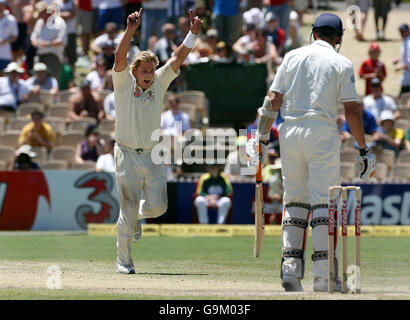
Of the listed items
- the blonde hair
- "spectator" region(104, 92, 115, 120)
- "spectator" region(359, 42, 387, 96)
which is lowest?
"spectator" region(104, 92, 115, 120)

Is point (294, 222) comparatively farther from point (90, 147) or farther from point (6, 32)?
point (6, 32)

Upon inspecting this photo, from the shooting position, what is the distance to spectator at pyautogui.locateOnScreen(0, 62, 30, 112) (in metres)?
21.1

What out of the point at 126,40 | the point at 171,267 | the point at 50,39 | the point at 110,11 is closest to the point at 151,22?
the point at 110,11

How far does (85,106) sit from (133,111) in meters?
10.6

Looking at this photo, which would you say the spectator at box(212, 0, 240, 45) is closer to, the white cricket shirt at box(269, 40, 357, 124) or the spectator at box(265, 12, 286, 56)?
the spectator at box(265, 12, 286, 56)

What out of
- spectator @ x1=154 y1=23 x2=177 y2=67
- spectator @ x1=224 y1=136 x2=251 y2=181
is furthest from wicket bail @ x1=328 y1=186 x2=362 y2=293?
spectator @ x1=154 y1=23 x2=177 y2=67

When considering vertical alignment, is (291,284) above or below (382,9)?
below

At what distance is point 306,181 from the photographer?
29.6 ft

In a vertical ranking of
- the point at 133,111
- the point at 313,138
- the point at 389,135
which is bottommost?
the point at 389,135

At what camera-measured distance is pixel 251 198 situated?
18203mm

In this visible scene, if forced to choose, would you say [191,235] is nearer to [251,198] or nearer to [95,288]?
[251,198]

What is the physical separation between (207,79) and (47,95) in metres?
3.11

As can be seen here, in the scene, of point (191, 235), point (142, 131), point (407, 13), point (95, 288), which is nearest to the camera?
point (95, 288)
